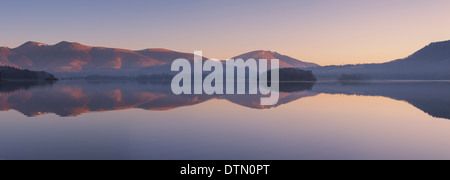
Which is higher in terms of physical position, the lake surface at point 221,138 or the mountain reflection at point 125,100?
the mountain reflection at point 125,100

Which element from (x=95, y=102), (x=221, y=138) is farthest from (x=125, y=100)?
(x=221, y=138)

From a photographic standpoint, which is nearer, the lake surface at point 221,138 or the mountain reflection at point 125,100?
the lake surface at point 221,138

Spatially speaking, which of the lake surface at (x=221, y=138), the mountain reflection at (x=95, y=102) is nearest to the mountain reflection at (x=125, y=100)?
the mountain reflection at (x=95, y=102)

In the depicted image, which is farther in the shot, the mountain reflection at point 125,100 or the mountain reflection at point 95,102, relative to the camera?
the mountain reflection at point 125,100

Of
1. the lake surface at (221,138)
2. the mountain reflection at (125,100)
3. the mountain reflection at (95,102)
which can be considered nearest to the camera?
the lake surface at (221,138)

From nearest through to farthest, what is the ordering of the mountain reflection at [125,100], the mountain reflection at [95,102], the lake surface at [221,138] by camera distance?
1. the lake surface at [221,138]
2. the mountain reflection at [95,102]
3. the mountain reflection at [125,100]

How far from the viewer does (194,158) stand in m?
12.8

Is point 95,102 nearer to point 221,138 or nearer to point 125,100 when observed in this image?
point 125,100

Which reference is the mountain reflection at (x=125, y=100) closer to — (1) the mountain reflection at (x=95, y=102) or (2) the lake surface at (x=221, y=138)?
(1) the mountain reflection at (x=95, y=102)

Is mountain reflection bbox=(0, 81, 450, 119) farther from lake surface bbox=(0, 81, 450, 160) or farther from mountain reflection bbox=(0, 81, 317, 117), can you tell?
lake surface bbox=(0, 81, 450, 160)
